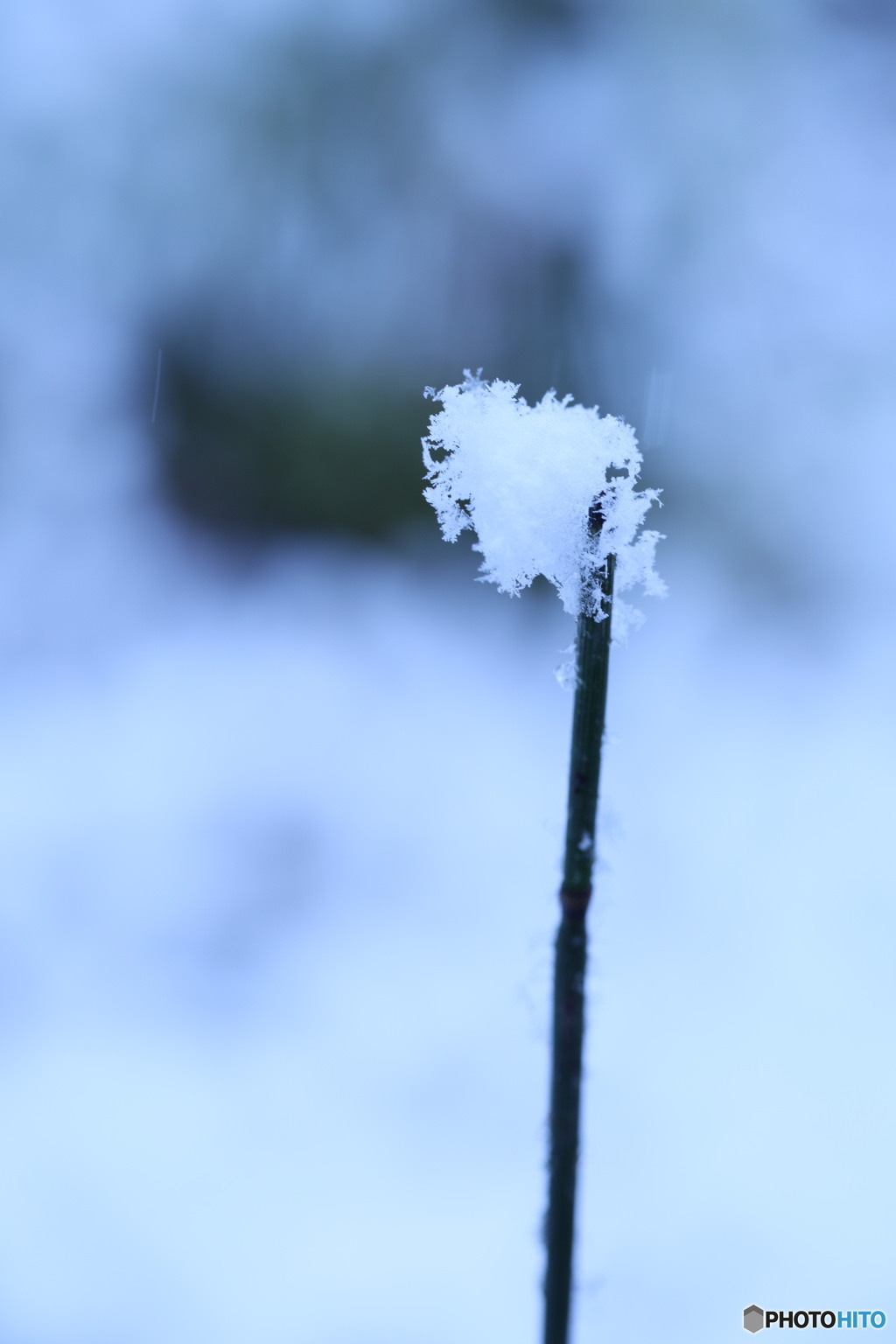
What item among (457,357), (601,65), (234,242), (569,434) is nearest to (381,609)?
(457,357)

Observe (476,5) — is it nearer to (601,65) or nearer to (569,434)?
(601,65)

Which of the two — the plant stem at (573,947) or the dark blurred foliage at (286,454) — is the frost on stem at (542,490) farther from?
the dark blurred foliage at (286,454)

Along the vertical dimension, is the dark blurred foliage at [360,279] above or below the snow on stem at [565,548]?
above

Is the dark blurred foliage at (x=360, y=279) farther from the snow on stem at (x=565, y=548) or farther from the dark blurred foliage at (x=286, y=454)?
the snow on stem at (x=565, y=548)

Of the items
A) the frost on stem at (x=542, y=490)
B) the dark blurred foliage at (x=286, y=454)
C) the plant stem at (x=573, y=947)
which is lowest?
the plant stem at (x=573, y=947)

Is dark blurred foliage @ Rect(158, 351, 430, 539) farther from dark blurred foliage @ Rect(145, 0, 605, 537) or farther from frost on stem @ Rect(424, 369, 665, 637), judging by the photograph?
frost on stem @ Rect(424, 369, 665, 637)

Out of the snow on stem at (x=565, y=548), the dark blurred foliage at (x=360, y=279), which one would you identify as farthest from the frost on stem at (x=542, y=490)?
the dark blurred foliage at (x=360, y=279)

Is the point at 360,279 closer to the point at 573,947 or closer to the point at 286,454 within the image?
the point at 286,454

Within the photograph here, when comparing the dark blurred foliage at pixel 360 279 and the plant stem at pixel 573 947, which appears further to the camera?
the dark blurred foliage at pixel 360 279
